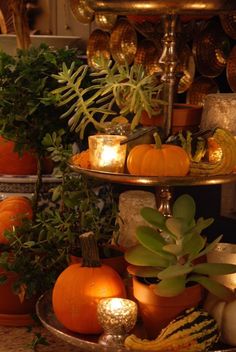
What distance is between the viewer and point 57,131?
1.73m

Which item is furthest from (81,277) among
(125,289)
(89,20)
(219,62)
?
(89,20)

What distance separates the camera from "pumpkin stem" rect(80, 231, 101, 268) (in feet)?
4.58

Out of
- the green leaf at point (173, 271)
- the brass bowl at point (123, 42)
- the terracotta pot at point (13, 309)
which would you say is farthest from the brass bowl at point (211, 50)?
the green leaf at point (173, 271)

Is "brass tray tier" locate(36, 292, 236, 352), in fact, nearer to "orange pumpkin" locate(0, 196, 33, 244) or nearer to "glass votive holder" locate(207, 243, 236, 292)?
"glass votive holder" locate(207, 243, 236, 292)

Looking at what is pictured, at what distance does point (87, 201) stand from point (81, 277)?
0.23 m

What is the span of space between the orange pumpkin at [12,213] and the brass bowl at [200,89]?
2.22ft

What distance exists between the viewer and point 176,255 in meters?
1.32

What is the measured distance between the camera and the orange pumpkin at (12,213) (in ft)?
5.65

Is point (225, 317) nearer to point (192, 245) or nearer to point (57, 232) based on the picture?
point (192, 245)

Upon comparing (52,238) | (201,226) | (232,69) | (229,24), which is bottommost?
(52,238)

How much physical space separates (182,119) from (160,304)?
1.27 feet

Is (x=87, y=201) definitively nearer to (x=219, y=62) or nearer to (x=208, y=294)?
(x=208, y=294)

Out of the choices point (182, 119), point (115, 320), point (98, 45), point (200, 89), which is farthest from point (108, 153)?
point (98, 45)

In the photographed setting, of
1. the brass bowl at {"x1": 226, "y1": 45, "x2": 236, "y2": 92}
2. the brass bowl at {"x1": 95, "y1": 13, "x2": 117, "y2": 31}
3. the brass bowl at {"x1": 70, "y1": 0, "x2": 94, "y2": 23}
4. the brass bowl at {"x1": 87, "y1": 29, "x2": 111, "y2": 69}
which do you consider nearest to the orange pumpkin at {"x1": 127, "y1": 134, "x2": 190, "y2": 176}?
the brass bowl at {"x1": 226, "y1": 45, "x2": 236, "y2": 92}
